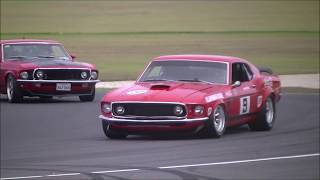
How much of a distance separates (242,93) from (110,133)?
177cm

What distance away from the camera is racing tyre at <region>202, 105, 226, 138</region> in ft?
42.3

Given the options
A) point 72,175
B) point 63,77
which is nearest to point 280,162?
point 72,175

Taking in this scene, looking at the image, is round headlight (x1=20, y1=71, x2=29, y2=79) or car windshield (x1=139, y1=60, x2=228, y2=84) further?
round headlight (x1=20, y1=71, x2=29, y2=79)

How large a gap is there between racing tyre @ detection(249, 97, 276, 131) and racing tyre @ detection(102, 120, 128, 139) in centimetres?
201

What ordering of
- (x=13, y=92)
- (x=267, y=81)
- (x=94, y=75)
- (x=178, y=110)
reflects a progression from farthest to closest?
(x=94, y=75) → (x=13, y=92) → (x=267, y=81) → (x=178, y=110)

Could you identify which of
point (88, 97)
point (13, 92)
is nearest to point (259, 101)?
point (88, 97)

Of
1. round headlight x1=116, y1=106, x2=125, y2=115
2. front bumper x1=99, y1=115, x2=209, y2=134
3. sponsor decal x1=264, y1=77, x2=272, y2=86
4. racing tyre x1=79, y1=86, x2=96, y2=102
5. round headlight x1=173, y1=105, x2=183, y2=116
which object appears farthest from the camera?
racing tyre x1=79, y1=86, x2=96, y2=102

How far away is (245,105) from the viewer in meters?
13.5

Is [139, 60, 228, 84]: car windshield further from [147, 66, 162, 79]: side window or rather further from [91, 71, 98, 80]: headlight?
[91, 71, 98, 80]: headlight

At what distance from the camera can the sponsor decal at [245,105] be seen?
1331 cm

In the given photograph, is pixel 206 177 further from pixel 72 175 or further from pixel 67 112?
pixel 67 112

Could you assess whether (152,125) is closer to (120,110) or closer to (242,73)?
(120,110)

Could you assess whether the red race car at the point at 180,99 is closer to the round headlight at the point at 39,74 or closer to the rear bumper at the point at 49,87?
the rear bumper at the point at 49,87

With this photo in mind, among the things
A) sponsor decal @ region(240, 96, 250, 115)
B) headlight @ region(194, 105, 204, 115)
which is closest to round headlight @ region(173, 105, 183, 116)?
headlight @ region(194, 105, 204, 115)
